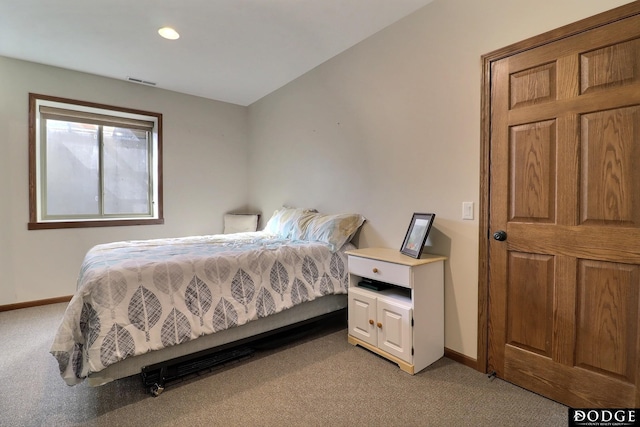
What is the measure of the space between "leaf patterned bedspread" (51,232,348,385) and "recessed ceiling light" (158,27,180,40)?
1.90m

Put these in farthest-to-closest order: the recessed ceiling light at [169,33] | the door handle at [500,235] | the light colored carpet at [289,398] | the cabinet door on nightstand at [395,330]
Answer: the recessed ceiling light at [169,33]
the cabinet door on nightstand at [395,330]
the door handle at [500,235]
the light colored carpet at [289,398]

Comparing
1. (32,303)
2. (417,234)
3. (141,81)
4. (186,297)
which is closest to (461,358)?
(417,234)

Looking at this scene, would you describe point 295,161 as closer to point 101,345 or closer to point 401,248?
point 401,248

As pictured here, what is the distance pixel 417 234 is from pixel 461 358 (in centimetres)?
93

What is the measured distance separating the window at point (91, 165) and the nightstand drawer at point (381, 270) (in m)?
2.95

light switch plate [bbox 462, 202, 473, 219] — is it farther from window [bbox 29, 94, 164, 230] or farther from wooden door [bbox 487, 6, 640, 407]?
window [bbox 29, 94, 164, 230]

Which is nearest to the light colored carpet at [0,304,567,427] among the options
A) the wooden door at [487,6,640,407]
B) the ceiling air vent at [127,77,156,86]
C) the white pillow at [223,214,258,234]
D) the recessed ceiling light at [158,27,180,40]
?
the wooden door at [487,6,640,407]

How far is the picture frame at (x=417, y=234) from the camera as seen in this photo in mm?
2174

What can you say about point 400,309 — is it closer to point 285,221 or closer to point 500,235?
point 500,235

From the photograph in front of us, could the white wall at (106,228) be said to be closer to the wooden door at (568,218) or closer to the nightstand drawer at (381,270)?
the nightstand drawer at (381,270)

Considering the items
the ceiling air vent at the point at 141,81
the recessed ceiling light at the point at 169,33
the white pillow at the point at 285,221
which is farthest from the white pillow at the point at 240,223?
the recessed ceiling light at the point at 169,33

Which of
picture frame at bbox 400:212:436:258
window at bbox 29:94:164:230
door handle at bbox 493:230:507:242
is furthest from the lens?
window at bbox 29:94:164:230

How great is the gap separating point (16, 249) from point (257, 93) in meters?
3.33

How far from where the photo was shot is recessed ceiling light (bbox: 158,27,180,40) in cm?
264
